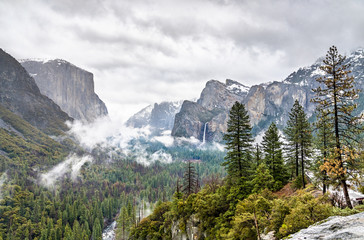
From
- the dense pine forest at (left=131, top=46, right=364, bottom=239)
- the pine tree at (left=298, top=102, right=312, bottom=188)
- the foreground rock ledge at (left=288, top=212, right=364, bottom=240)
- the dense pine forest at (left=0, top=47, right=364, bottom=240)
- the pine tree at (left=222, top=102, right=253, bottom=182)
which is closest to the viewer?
the foreground rock ledge at (left=288, top=212, right=364, bottom=240)

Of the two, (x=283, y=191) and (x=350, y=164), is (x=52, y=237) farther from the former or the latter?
(x=350, y=164)

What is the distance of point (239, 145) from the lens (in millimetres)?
31500

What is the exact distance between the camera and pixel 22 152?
16450cm

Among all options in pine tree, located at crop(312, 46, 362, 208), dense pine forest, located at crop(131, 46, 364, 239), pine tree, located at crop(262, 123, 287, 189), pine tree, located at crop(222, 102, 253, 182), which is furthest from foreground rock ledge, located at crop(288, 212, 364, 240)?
pine tree, located at crop(262, 123, 287, 189)

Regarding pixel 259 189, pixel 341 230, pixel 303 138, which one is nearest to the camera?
pixel 341 230

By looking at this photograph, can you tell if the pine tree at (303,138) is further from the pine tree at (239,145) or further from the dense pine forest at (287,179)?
the pine tree at (239,145)

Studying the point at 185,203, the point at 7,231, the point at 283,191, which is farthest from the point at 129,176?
the point at 283,191

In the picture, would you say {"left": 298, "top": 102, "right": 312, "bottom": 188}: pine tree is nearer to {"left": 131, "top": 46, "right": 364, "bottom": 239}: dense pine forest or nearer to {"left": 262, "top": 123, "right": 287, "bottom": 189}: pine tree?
{"left": 131, "top": 46, "right": 364, "bottom": 239}: dense pine forest

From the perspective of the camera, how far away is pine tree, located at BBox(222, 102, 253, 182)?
31.5 m

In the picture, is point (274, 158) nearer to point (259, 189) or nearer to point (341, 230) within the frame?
point (259, 189)

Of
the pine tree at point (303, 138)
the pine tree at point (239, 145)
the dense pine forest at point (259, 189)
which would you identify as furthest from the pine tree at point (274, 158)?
the pine tree at point (239, 145)

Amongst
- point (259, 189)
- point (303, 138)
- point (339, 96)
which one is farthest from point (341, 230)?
point (303, 138)

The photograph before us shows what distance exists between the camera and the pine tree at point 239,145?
31.5 m

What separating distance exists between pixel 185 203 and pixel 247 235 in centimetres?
2205
